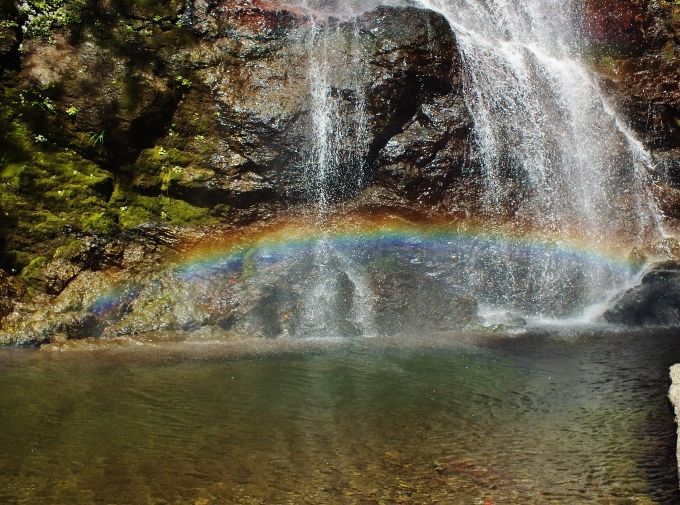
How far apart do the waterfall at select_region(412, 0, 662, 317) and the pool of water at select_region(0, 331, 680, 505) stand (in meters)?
4.08

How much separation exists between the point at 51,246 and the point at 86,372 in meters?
4.43

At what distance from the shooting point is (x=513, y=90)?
1462 cm

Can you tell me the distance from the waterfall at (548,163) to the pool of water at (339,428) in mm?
4081

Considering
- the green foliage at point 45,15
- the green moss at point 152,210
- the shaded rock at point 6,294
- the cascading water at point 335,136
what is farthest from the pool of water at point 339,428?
the green foliage at point 45,15

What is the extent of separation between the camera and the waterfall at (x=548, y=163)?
44.6ft

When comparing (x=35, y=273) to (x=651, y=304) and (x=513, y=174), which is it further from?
(x=651, y=304)

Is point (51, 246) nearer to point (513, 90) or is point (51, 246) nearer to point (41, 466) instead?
point (41, 466)

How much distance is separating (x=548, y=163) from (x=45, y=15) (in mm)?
11343

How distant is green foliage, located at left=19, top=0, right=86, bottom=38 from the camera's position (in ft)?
41.1

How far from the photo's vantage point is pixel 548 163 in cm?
1453

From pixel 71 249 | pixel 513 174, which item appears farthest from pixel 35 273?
pixel 513 174

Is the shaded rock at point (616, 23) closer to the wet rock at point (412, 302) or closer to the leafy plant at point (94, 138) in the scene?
the wet rock at point (412, 302)

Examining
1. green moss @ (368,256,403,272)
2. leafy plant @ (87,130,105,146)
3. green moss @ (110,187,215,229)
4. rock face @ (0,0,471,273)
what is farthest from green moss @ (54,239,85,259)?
green moss @ (368,256,403,272)

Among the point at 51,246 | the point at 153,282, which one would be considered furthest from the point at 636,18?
the point at 51,246
